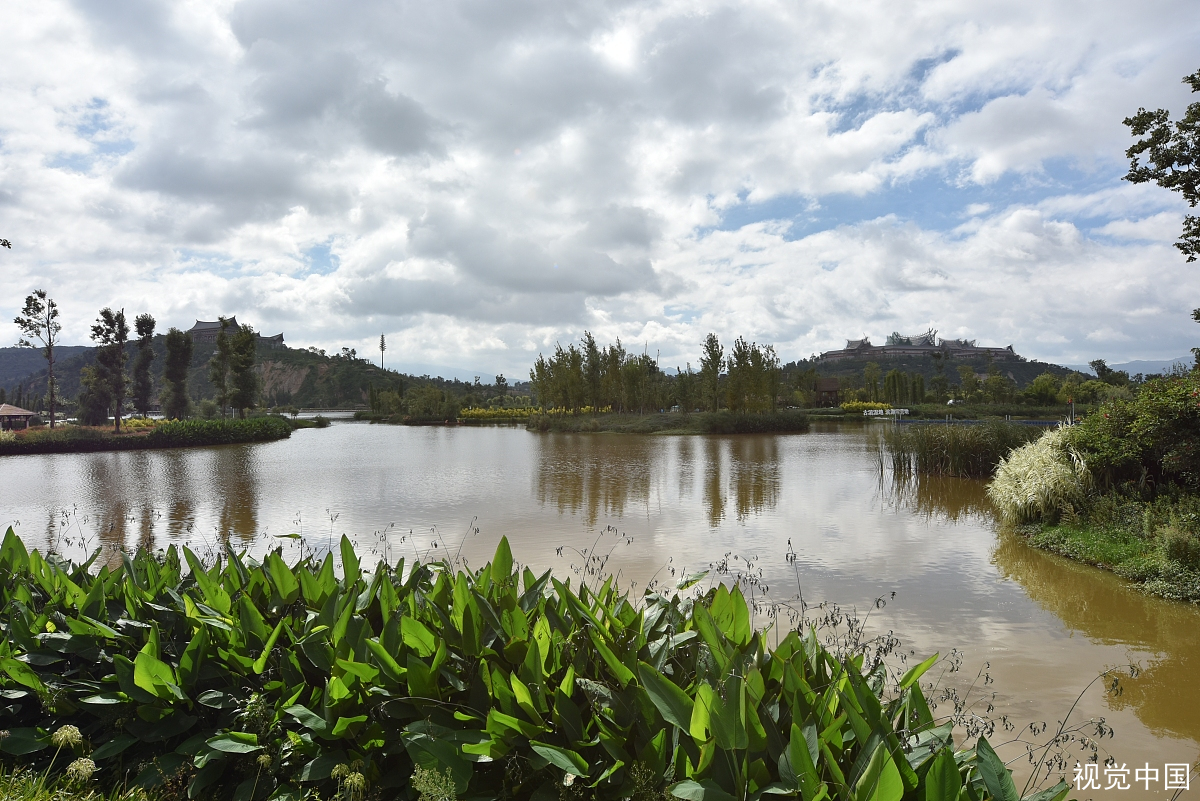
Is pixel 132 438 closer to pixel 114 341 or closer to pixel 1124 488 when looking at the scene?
pixel 114 341

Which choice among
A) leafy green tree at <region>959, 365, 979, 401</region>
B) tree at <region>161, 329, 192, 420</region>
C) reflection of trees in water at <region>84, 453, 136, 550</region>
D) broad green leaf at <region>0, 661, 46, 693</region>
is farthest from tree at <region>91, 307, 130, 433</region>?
leafy green tree at <region>959, 365, 979, 401</region>

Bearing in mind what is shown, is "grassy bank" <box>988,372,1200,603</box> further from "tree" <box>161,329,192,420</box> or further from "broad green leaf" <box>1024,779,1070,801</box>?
"tree" <box>161,329,192,420</box>

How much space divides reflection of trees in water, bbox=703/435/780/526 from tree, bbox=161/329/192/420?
29.0 meters

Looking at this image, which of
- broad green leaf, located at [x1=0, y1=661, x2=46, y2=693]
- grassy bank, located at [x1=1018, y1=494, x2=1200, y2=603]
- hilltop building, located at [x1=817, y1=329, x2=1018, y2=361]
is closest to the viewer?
broad green leaf, located at [x1=0, y1=661, x2=46, y2=693]

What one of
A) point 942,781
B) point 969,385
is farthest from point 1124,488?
point 969,385

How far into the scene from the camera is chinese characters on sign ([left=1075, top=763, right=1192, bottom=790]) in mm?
3168

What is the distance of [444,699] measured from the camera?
2.24 metres

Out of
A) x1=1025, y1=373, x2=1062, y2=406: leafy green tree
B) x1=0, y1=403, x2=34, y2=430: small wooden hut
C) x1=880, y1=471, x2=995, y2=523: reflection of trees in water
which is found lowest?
x1=880, y1=471, x2=995, y2=523: reflection of trees in water

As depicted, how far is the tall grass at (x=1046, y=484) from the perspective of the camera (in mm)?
8875

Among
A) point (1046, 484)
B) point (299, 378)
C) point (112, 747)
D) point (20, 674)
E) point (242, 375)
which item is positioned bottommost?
point (112, 747)

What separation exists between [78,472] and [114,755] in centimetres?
1908

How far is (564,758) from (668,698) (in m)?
0.34

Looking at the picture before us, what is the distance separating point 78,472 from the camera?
56.5 feet

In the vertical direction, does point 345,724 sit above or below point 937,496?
above
